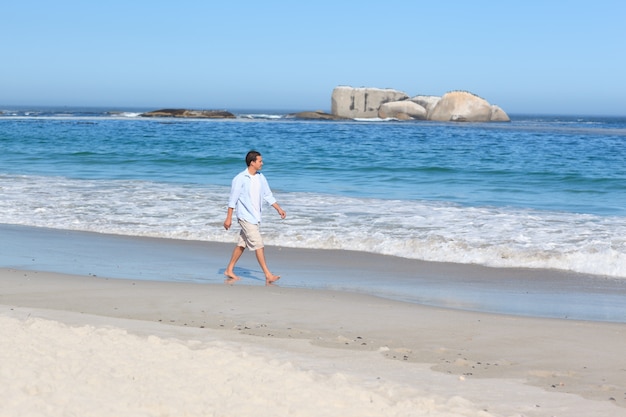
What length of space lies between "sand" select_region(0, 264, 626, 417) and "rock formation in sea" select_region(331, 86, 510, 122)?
73.2 metres

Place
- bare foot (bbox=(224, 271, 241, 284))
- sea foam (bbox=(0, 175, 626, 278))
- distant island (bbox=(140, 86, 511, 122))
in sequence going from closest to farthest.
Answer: bare foot (bbox=(224, 271, 241, 284))
sea foam (bbox=(0, 175, 626, 278))
distant island (bbox=(140, 86, 511, 122))

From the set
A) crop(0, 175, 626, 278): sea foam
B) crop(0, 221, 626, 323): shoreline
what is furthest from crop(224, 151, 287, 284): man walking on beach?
crop(0, 175, 626, 278): sea foam

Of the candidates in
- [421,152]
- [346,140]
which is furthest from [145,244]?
[346,140]

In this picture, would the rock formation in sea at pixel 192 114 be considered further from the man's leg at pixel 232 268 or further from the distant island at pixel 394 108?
the man's leg at pixel 232 268

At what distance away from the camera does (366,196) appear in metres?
17.9

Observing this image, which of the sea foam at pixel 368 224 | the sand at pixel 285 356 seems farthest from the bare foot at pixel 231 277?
the sea foam at pixel 368 224

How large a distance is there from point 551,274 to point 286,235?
4057mm

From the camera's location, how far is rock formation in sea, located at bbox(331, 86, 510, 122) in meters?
79.4

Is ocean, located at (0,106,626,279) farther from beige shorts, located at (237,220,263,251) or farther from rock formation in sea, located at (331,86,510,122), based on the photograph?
rock formation in sea, located at (331,86,510,122)

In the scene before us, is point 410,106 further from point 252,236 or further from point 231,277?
point 231,277

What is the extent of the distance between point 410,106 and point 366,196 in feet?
227

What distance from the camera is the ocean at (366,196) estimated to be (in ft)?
37.9

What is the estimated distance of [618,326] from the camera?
7.04m

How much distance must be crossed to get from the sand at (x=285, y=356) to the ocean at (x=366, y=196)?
367 cm
